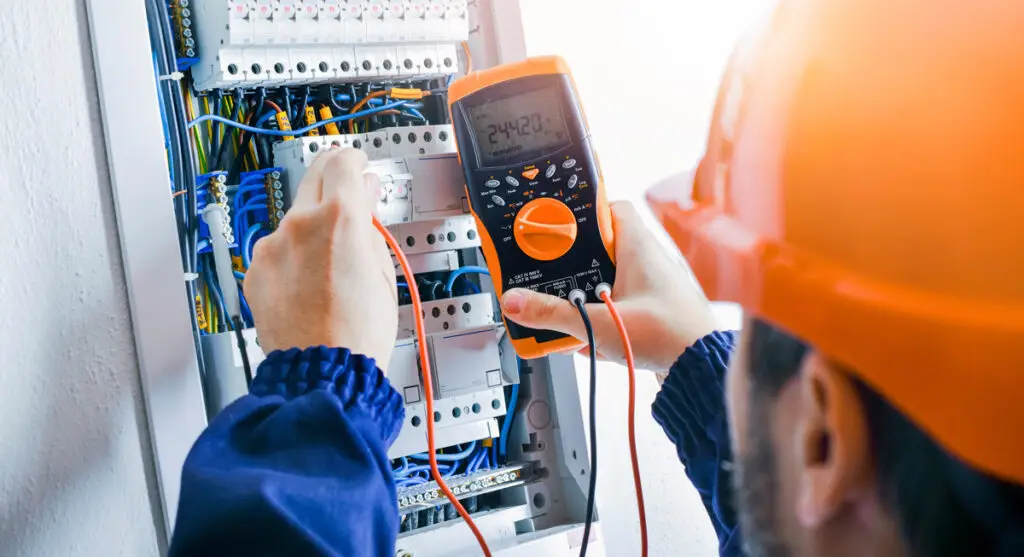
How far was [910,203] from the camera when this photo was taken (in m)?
0.34

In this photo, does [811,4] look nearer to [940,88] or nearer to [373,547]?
[940,88]

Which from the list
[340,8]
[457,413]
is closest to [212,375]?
[457,413]

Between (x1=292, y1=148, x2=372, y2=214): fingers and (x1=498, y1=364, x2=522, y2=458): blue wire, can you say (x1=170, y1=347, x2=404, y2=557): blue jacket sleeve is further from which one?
(x1=498, y1=364, x2=522, y2=458): blue wire

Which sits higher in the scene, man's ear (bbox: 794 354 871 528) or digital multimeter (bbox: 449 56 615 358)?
digital multimeter (bbox: 449 56 615 358)

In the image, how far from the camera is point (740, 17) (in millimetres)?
1467

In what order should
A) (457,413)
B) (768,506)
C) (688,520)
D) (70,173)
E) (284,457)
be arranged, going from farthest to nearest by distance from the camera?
(688,520) < (457,413) < (70,173) < (284,457) < (768,506)

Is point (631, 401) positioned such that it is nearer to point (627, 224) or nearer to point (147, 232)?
point (627, 224)

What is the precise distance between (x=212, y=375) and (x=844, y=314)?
0.80m

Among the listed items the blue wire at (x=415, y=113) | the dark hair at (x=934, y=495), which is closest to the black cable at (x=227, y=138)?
the blue wire at (x=415, y=113)

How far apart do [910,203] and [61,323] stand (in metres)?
0.77

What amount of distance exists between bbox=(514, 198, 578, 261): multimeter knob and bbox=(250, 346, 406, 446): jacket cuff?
12.6 inches

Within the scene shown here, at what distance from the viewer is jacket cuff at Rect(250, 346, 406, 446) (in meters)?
0.76

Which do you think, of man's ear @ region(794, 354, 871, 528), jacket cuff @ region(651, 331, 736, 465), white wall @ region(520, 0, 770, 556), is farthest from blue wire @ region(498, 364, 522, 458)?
man's ear @ region(794, 354, 871, 528)

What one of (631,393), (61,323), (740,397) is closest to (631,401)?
(631,393)
